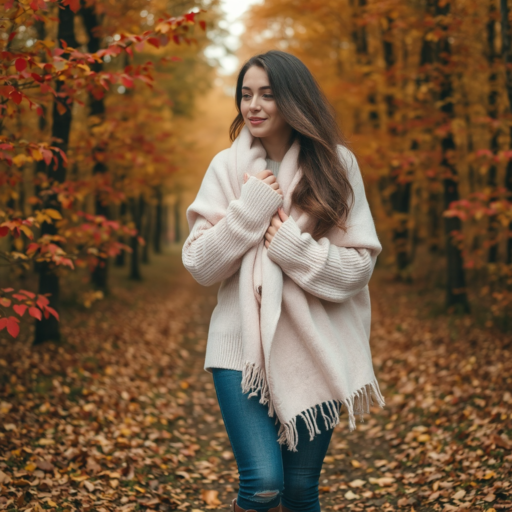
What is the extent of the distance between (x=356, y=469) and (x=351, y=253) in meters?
2.74

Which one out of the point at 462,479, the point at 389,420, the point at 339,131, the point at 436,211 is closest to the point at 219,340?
the point at 339,131

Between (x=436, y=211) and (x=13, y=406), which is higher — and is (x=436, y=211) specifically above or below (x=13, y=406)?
above

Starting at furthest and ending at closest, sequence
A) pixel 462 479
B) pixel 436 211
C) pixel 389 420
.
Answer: pixel 436 211 → pixel 389 420 → pixel 462 479

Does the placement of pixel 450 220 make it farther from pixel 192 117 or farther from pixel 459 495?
pixel 192 117

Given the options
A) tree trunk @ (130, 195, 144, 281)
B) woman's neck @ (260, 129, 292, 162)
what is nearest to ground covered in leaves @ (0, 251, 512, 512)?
woman's neck @ (260, 129, 292, 162)

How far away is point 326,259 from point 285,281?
22 cm

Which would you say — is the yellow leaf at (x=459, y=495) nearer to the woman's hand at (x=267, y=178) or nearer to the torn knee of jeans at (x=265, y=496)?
the torn knee of jeans at (x=265, y=496)

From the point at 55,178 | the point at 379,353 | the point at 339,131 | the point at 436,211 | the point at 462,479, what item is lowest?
the point at 379,353

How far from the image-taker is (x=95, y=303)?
32.7 feet

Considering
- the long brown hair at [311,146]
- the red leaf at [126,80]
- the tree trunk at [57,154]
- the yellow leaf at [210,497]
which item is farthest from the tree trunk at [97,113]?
the long brown hair at [311,146]

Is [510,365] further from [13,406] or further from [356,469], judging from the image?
[13,406]

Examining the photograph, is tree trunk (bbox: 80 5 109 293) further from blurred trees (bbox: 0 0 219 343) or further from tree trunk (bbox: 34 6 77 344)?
tree trunk (bbox: 34 6 77 344)

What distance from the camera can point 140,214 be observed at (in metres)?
14.8

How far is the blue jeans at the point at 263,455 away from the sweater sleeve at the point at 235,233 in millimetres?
468
